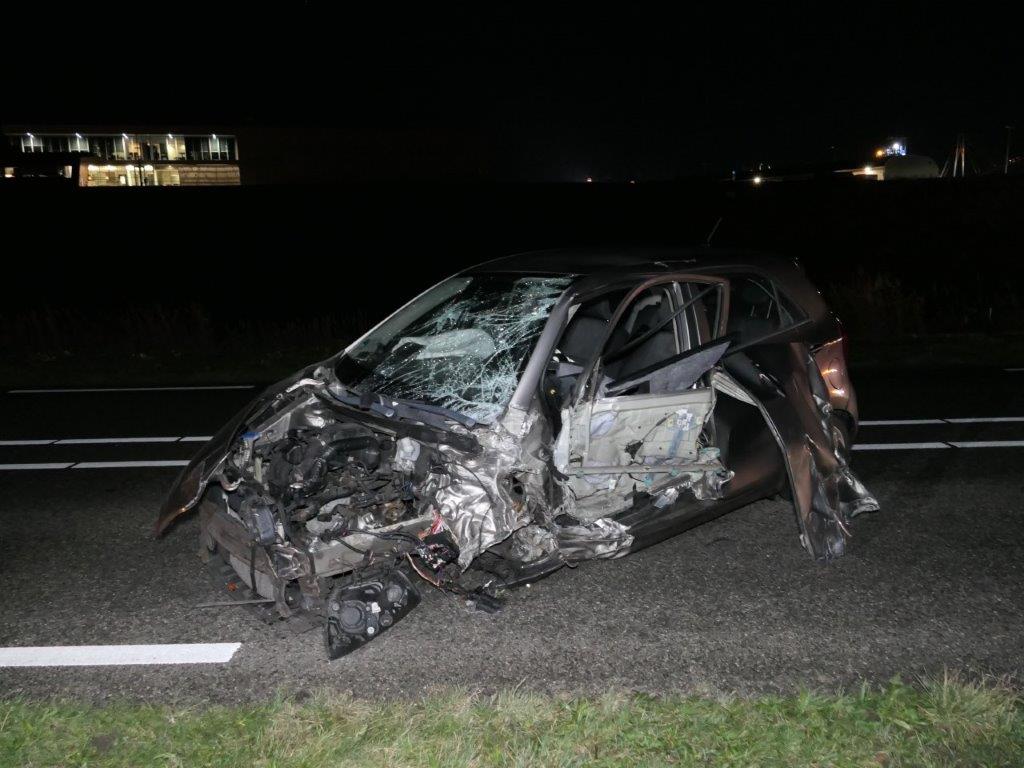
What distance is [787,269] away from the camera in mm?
5965

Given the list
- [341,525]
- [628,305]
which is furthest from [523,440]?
[628,305]

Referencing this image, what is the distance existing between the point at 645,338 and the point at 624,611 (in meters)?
1.62

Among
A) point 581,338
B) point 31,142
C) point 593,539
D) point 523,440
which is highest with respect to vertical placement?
point 31,142

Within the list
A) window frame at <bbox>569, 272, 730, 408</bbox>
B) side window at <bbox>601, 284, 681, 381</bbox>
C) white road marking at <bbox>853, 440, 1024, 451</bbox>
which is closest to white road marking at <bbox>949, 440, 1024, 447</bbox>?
white road marking at <bbox>853, 440, 1024, 451</bbox>

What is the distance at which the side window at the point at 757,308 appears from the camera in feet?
18.3

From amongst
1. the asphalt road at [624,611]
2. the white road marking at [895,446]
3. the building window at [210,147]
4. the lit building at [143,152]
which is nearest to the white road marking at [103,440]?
the asphalt road at [624,611]

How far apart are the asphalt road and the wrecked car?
23 centimetres

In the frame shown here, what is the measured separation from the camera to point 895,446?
23.7ft

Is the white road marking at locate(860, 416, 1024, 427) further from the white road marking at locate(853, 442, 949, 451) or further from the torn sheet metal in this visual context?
the torn sheet metal

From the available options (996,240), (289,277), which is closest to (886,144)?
(996,240)

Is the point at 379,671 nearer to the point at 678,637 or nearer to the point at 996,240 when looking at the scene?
the point at 678,637

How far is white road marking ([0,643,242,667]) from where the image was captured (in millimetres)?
3885

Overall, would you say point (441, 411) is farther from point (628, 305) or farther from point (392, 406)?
point (628, 305)

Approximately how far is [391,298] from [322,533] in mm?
20429
